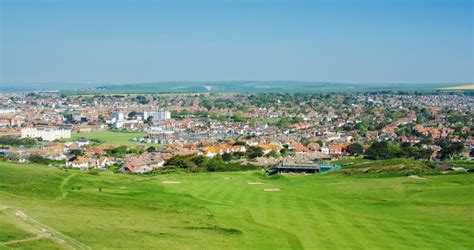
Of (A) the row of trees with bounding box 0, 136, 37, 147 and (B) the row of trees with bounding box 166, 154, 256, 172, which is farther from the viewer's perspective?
(A) the row of trees with bounding box 0, 136, 37, 147

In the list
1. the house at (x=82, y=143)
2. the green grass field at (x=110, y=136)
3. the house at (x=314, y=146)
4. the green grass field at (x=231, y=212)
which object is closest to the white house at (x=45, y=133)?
the green grass field at (x=110, y=136)

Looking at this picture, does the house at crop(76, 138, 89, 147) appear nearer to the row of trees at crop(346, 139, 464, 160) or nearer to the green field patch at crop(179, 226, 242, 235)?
the row of trees at crop(346, 139, 464, 160)

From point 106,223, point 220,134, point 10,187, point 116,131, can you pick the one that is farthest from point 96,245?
point 116,131

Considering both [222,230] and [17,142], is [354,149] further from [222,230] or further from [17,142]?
[222,230]

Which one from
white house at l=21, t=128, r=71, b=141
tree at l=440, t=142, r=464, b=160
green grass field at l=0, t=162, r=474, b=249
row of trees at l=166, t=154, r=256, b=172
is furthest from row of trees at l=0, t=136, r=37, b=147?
tree at l=440, t=142, r=464, b=160

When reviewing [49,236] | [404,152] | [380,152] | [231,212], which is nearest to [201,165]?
[380,152]

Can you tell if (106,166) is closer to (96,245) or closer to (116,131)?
(96,245)

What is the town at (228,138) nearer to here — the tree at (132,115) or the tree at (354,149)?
the tree at (132,115)
